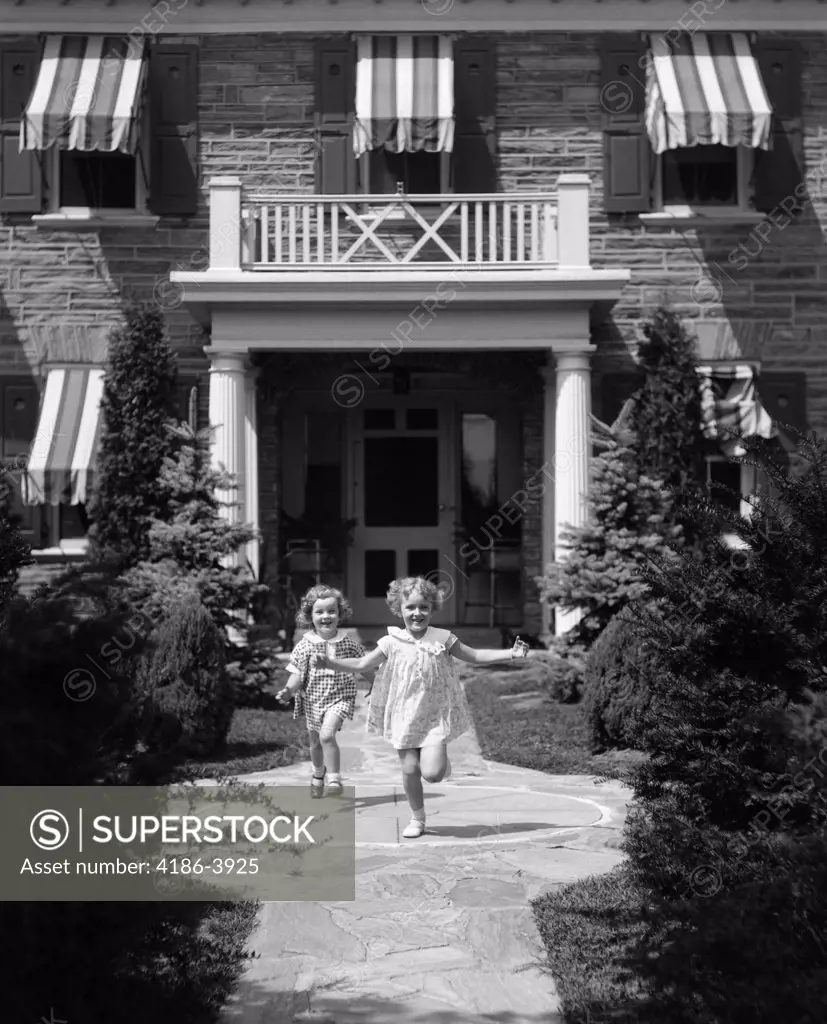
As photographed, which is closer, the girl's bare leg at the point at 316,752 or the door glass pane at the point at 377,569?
the girl's bare leg at the point at 316,752

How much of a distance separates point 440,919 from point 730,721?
1.35 metres

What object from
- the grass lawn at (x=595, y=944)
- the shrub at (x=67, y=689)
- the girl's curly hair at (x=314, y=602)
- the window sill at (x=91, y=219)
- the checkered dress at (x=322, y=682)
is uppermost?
the window sill at (x=91, y=219)

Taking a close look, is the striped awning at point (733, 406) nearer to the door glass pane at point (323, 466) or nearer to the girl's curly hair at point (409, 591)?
the door glass pane at point (323, 466)

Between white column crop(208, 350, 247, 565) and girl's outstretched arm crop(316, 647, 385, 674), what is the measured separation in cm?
600

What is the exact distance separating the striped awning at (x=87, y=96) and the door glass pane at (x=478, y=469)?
482 cm

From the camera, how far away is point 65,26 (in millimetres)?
15055

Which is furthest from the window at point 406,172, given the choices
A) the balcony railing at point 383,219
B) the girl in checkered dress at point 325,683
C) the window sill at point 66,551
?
the girl in checkered dress at point 325,683

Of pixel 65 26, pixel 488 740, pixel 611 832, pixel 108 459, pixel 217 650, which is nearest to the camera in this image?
pixel 611 832

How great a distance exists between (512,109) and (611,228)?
1.65 metres

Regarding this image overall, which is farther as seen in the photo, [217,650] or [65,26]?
[65,26]

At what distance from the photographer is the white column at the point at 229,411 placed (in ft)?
45.0

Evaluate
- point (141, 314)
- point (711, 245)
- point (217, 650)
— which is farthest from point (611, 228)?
point (217, 650)

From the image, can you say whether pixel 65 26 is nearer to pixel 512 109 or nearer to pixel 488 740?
pixel 512 109

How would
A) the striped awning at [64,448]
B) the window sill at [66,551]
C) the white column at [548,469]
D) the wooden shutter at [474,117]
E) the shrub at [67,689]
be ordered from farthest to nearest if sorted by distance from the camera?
the wooden shutter at [474,117]
the window sill at [66,551]
the white column at [548,469]
the striped awning at [64,448]
the shrub at [67,689]
